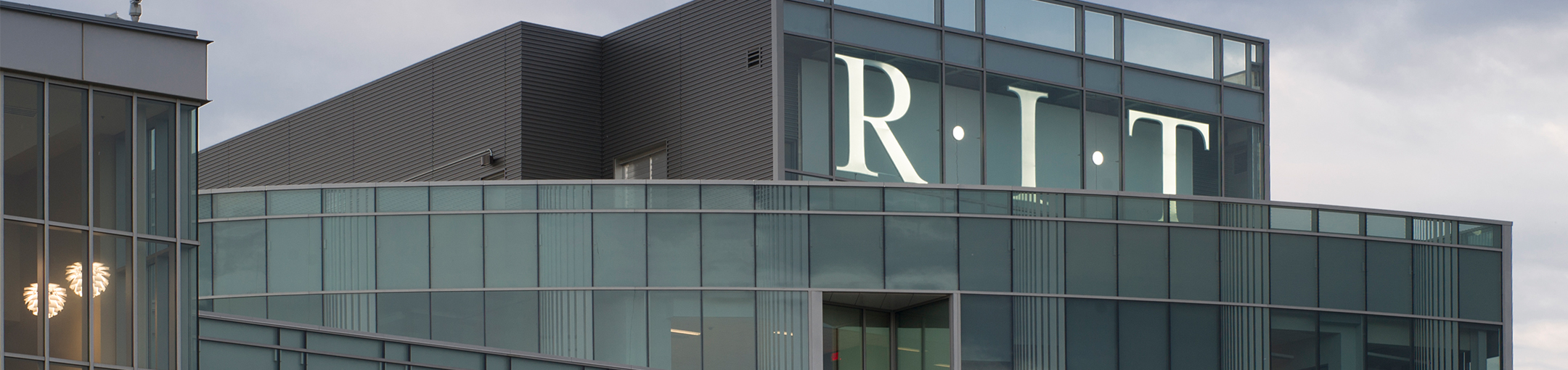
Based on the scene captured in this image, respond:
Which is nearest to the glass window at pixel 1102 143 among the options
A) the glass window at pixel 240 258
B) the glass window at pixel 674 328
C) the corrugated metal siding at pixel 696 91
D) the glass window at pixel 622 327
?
the corrugated metal siding at pixel 696 91

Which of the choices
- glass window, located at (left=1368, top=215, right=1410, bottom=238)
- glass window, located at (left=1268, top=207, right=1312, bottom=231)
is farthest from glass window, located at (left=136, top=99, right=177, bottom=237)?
glass window, located at (left=1368, top=215, right=1410, bottom=238)

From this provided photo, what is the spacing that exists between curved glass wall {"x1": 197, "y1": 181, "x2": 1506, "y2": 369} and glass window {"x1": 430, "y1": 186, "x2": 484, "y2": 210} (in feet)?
0.12

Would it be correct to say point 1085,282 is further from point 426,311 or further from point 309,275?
point 309,275

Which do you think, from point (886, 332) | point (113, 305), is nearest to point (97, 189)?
point (113, 305)

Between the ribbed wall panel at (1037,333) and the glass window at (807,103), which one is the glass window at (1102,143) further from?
the glass window at (807,103)

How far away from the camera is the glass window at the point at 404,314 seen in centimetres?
3247

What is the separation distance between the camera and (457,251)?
3278 centimetres

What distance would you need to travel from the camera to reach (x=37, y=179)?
1788 centimetres

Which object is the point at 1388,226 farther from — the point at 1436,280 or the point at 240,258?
the point at 240,258

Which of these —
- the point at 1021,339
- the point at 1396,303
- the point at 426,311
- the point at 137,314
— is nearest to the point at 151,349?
the point at 137,314

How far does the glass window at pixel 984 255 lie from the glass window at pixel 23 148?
19.1 m

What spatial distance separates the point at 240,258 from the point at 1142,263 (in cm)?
1839

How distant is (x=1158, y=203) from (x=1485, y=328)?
26.7 ft

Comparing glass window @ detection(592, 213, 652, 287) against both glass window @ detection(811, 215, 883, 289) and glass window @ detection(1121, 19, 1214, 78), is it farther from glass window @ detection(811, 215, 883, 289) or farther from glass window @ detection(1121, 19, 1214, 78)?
glass window @ detection(1121, 19, 1214, 78)
